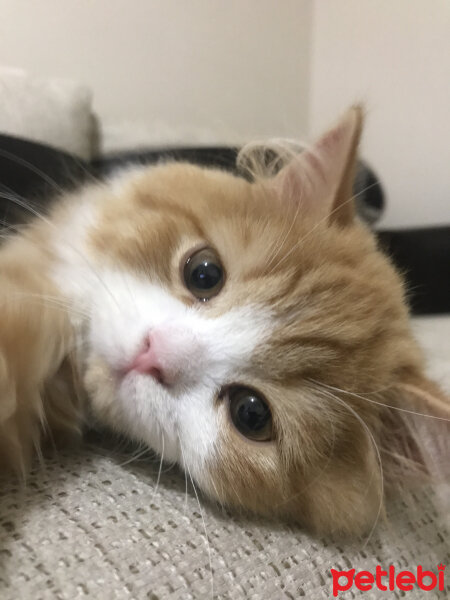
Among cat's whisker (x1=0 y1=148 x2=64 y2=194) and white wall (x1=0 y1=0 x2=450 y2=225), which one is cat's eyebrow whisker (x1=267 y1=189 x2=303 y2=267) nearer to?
cat's whisker (x1=0 y1=148 x2=64 y2=194)

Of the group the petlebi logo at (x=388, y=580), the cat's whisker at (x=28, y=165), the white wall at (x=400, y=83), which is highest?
the white wall at (x=400, y=83)

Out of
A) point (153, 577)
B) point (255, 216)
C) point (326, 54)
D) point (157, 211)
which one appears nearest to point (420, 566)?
point (153, 577)

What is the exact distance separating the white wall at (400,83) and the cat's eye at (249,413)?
2.10 m

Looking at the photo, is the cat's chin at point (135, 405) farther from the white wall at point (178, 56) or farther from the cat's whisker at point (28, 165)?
the white wall at point (178, 56)

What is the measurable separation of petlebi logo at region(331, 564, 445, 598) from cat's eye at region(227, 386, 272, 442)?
215 mm

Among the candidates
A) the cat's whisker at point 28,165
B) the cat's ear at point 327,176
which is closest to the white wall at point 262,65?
the cat's whisker at point 28,165

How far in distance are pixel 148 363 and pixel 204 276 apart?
0.18 m

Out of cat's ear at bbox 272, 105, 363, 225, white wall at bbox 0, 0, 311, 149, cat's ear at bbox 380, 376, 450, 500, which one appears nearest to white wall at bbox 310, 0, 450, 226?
white wall at bbox 0, 0, 311, 149

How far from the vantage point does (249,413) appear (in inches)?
32.8

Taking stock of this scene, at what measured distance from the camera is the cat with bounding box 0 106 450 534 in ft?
2.68

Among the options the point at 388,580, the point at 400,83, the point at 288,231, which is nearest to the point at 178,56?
the point at 400,83

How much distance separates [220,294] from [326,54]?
2.66 meters

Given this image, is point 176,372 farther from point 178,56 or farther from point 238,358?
point 178,56

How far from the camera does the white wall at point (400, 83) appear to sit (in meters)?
2.61
